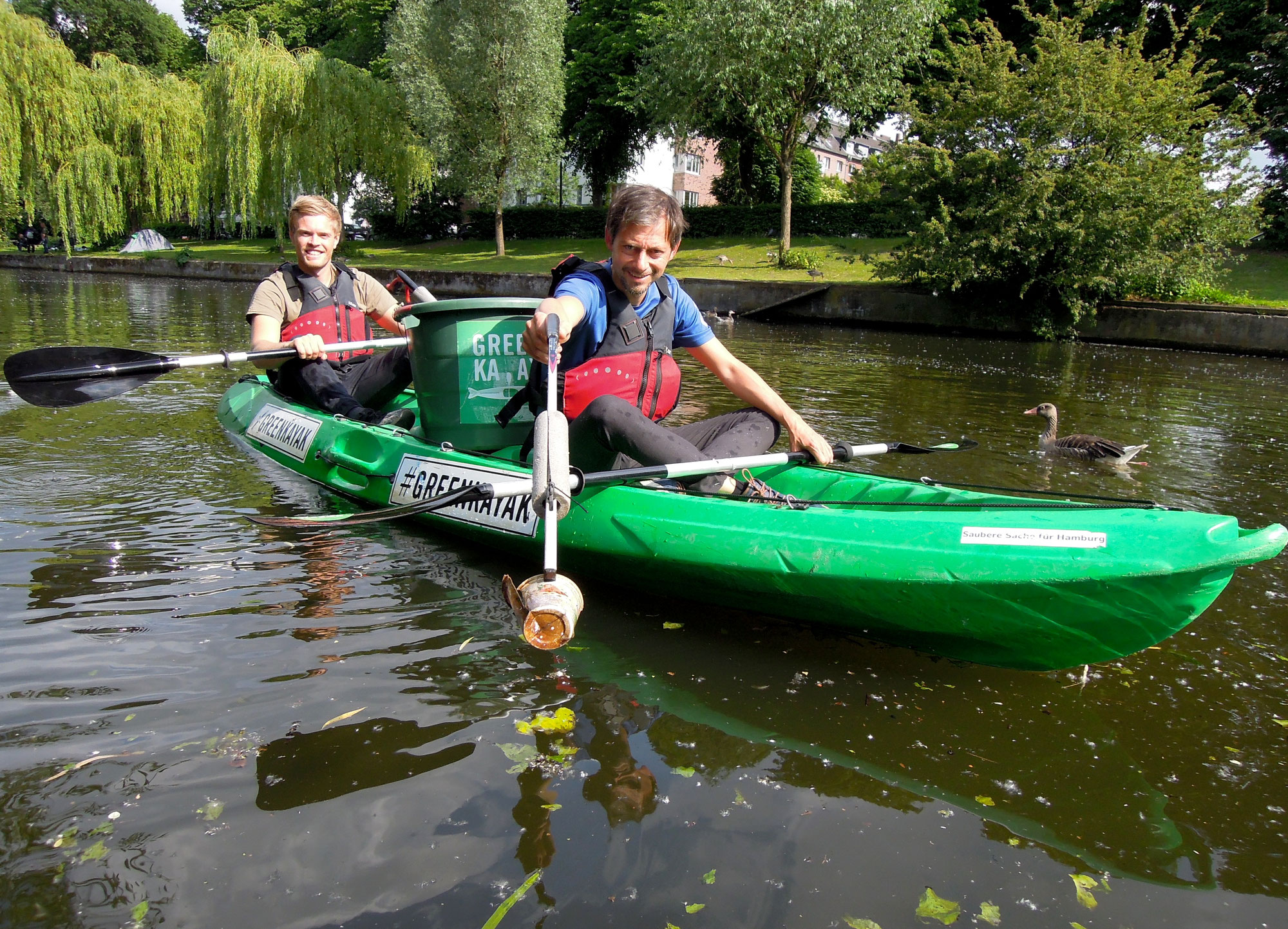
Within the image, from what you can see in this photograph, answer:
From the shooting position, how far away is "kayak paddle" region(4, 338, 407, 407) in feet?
17.8

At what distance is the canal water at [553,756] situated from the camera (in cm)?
225

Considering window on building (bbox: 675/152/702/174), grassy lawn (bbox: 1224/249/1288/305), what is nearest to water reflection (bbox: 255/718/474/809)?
grassy lawn (bbox: 1224/249/1288/305)

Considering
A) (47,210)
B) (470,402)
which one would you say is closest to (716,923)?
(470,402)

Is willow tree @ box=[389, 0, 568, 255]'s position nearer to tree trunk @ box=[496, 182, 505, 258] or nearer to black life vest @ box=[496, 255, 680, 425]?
tree trunk @ box=[496, 182, 505, 258]

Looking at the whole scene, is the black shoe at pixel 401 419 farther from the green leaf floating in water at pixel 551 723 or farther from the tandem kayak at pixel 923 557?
the green leaf floating in water at pixel 551 723

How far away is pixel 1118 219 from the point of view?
16.2m

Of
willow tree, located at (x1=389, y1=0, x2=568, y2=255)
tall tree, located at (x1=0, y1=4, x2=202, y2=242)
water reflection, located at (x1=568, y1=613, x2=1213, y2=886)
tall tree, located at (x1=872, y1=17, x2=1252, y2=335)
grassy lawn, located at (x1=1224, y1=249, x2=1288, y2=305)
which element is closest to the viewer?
water reflection, located at (x1=568, y1=613, x2=1213, y2=886)

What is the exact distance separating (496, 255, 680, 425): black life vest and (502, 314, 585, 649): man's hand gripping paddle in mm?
333

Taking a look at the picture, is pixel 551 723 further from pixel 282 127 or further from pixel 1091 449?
pixel 282 127

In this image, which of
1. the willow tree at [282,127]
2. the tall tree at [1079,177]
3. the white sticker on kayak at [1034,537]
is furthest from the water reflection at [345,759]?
the willow tree at [282,127]

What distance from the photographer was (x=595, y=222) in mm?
34438

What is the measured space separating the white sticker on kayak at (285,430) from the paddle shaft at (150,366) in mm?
462

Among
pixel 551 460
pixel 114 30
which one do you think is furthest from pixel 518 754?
pixel 114 30

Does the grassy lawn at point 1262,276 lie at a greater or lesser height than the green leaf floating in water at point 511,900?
greater
